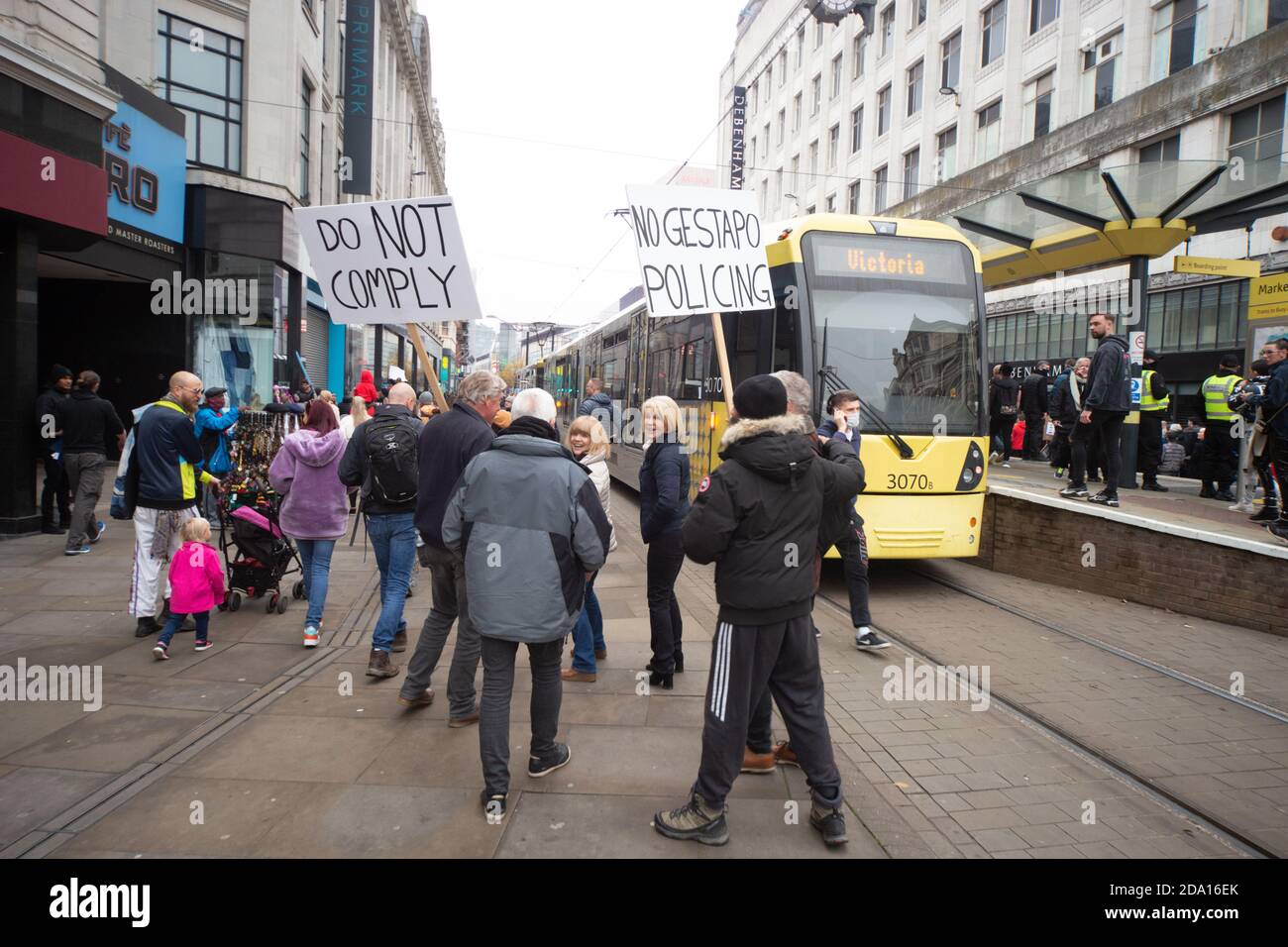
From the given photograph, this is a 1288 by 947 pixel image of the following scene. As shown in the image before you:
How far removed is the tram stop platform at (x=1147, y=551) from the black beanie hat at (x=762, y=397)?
5442 millimetres

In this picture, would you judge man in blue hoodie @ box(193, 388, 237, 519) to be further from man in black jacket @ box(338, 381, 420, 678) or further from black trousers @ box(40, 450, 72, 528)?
man in black jacket @ box(338, 381, 420, 678)

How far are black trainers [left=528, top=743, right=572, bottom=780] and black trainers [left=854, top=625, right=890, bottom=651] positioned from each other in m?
2.84

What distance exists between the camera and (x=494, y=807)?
3617 millimetres

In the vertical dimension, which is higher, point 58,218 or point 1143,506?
point 58,218

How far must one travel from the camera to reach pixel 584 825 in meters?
3.57

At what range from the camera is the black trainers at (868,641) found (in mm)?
6223

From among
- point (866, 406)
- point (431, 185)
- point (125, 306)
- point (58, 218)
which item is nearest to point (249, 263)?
point (125, 306)

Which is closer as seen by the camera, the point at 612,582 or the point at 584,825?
the point at 584,825

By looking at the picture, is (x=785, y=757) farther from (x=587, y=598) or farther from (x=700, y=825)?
(x=587, y=598)

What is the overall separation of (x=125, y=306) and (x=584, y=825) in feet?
53.3

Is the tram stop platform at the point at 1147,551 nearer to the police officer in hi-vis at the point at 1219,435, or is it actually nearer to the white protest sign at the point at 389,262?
the police officer in hi-vis at the point at 1219,435

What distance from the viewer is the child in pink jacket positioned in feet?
19.1

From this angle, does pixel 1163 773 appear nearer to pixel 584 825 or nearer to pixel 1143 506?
pixel 584 825
